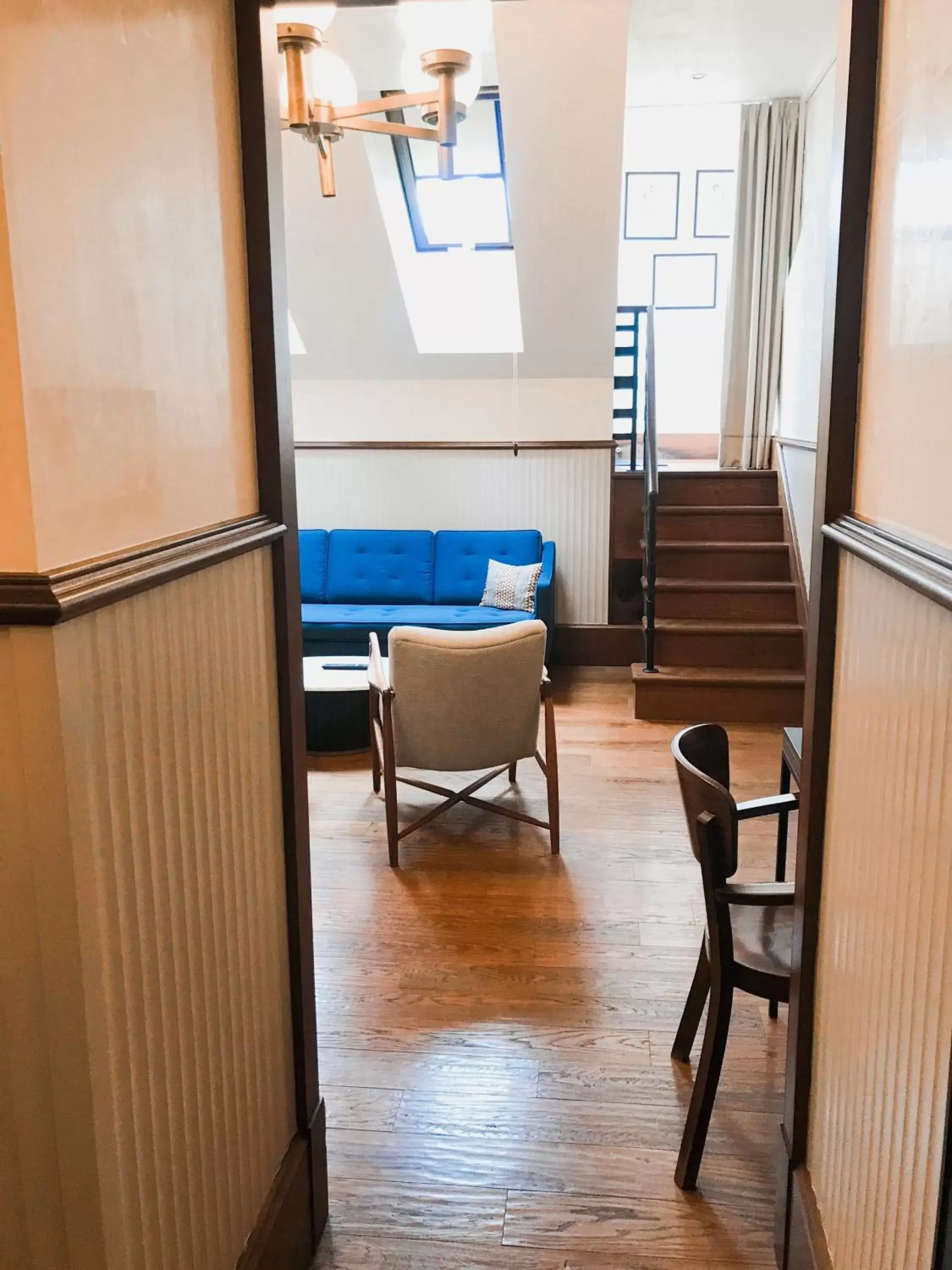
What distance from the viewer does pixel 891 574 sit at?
1.18 meters

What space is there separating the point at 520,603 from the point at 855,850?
4221 mm

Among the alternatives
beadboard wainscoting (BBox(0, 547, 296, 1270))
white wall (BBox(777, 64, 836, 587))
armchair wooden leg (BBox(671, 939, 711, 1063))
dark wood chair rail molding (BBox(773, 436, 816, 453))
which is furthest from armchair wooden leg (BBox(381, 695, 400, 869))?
white wall (BBox(777, 64, 836, 587))

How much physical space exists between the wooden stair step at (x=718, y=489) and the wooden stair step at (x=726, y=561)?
1.45ft

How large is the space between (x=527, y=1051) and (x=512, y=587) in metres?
3.49

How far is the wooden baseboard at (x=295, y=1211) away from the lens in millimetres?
1580

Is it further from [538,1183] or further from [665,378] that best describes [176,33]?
[665,378]

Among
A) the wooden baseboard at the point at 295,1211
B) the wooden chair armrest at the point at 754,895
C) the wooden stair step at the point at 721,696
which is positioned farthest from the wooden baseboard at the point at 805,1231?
the wooden stair step at the point at 721,696

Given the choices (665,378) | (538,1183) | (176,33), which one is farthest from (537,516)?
(176,33)

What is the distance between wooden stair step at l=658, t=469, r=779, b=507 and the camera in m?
5.97

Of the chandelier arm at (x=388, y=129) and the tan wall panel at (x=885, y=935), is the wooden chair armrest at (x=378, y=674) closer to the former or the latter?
the chandelier arm at (x=388, y=129)

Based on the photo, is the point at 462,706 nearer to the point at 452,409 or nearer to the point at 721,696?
the point at 721,696

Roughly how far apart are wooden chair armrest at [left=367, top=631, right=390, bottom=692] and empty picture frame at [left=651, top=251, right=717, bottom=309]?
4.38 meters

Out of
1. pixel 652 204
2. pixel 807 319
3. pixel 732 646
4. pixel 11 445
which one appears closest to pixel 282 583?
pixel 11 445

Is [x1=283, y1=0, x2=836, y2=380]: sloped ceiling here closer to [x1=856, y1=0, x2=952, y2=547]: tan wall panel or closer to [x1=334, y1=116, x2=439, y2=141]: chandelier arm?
[x1=334, y1=116, x2=439, y2=141]: chandelier arm
